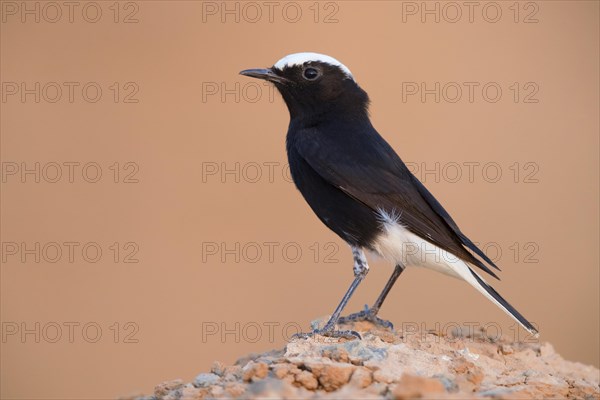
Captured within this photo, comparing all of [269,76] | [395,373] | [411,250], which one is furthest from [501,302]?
[269,76]

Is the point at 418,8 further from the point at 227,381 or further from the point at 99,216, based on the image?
the point at 227,381

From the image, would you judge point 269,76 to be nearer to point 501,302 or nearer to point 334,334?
point 334,334

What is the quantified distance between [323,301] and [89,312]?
338 cm

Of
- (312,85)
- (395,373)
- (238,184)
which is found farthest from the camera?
(238,184)

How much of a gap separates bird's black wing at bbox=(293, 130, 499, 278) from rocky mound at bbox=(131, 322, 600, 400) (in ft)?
2.77

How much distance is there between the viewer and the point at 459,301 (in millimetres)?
12828

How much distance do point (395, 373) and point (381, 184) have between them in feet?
7.96

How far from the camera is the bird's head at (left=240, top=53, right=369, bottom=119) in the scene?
25.8 ft

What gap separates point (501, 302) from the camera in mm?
6789

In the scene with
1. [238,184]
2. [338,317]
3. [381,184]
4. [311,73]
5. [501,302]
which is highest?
[311,73]

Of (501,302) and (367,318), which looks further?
(367,318)

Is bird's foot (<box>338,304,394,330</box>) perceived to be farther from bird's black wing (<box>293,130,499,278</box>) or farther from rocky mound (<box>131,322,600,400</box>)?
bird's black wing (<box>293,130,499,278</box>)

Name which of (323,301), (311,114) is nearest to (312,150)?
(311,114)

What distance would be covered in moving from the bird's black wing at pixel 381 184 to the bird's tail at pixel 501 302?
0.12 metres
